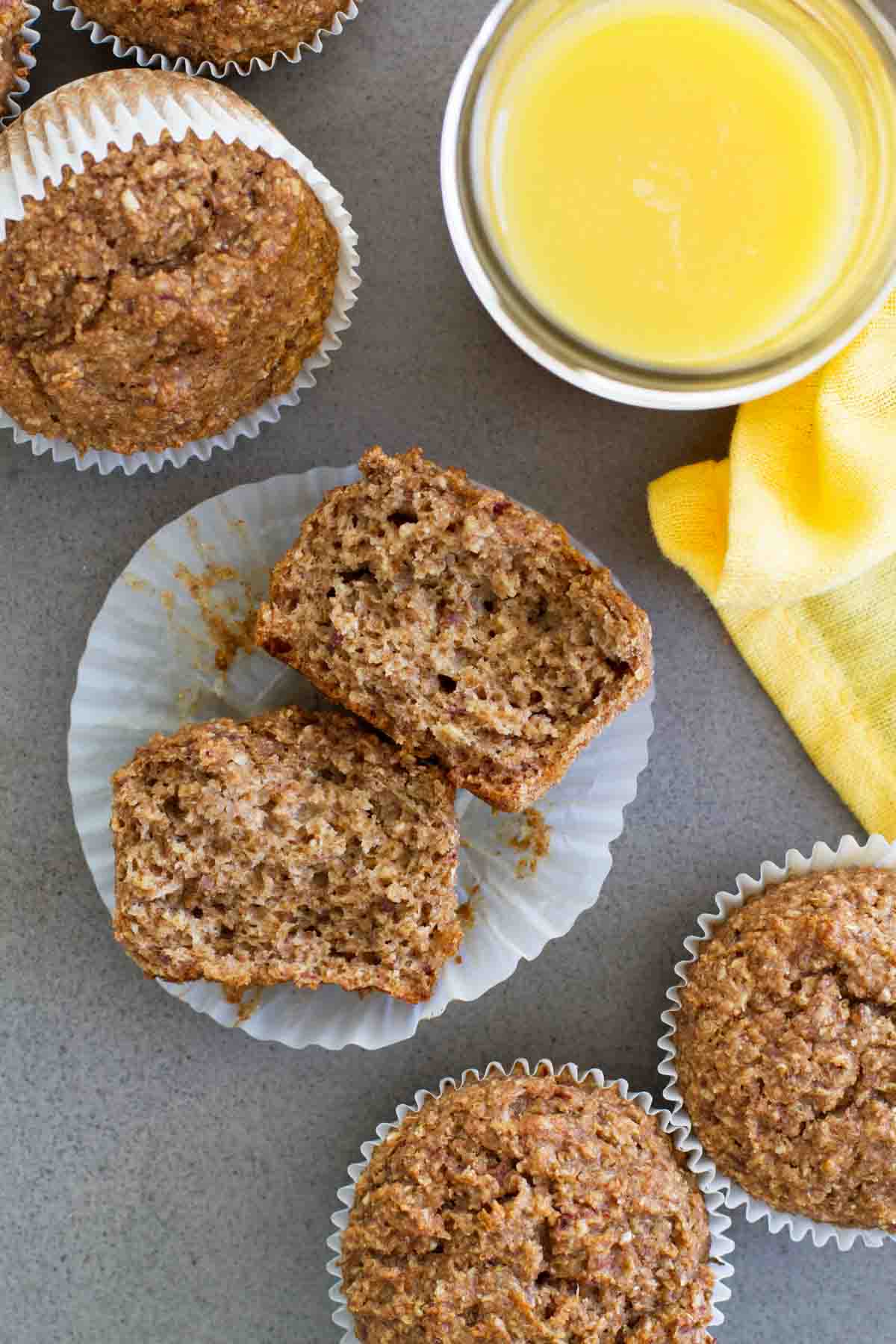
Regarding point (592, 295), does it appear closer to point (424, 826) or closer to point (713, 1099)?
point (424, 826)

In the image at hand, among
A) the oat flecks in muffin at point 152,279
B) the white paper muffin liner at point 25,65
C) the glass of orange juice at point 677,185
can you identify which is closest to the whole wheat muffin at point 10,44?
the white paper muffin liner at point 25,65

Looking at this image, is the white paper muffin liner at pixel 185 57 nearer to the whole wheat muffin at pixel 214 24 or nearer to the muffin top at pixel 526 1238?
the whole wheat muffin at pixel 214 24

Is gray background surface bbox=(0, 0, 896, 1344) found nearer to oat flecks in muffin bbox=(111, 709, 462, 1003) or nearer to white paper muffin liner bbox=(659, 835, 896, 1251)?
white paper muffin liner bbox=(659, 835, 896, 1251)

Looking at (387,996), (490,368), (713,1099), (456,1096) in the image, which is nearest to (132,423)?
(490,368)

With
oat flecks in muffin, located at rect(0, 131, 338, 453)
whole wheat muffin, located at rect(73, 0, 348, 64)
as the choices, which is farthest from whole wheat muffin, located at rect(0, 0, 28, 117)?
oat flecks in muffin, located at rect(0, 131, 338, 453)

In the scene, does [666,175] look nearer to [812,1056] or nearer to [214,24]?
[214,24]

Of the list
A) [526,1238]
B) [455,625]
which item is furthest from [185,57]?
[526,1238]
